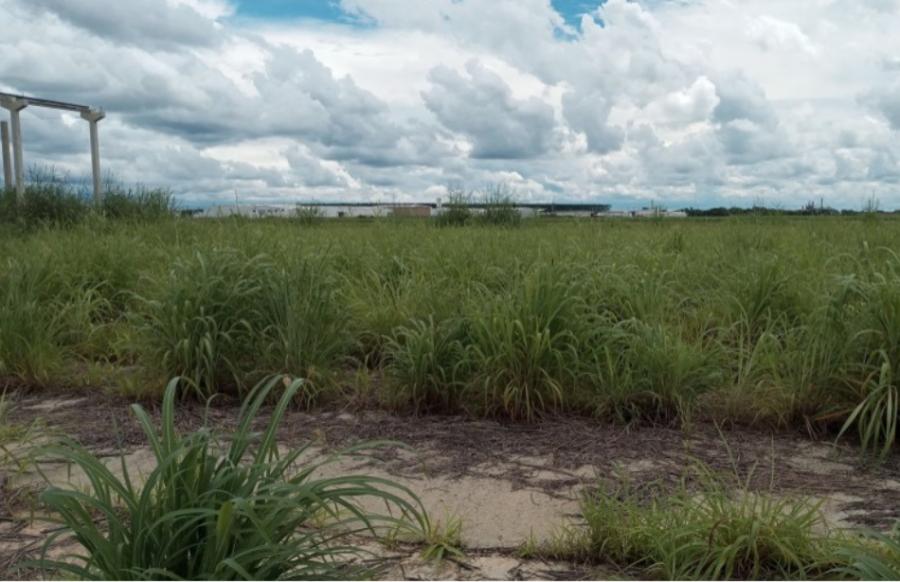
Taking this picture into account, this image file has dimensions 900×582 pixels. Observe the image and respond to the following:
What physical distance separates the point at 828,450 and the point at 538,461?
4.26ft

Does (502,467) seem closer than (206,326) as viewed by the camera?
Yes

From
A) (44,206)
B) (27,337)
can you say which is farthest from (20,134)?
(27,337)

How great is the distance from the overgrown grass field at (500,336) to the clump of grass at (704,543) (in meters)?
1.11

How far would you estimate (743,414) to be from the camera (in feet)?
11.3

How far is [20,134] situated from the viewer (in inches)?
467

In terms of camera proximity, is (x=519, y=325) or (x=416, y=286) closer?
(x=519, y=325)

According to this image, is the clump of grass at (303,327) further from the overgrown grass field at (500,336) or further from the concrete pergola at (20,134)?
the concrete pergola at (20,134)

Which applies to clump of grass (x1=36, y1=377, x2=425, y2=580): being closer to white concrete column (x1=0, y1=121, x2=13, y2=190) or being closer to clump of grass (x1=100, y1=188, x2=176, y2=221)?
clump of grass (x1=100, y1=188, x2=176, y2=221)

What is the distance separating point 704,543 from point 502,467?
1.05 m

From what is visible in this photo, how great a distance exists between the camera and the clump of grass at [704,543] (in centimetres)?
202

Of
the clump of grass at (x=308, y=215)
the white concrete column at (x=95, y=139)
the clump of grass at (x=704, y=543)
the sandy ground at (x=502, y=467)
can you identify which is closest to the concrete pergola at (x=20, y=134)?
the white concrete column at (x=95, y=139)

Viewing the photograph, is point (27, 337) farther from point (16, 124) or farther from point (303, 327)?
point (16, 124)

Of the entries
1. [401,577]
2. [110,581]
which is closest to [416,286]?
[401,577]

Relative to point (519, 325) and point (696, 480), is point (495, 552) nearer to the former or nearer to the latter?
point (696, 480)
